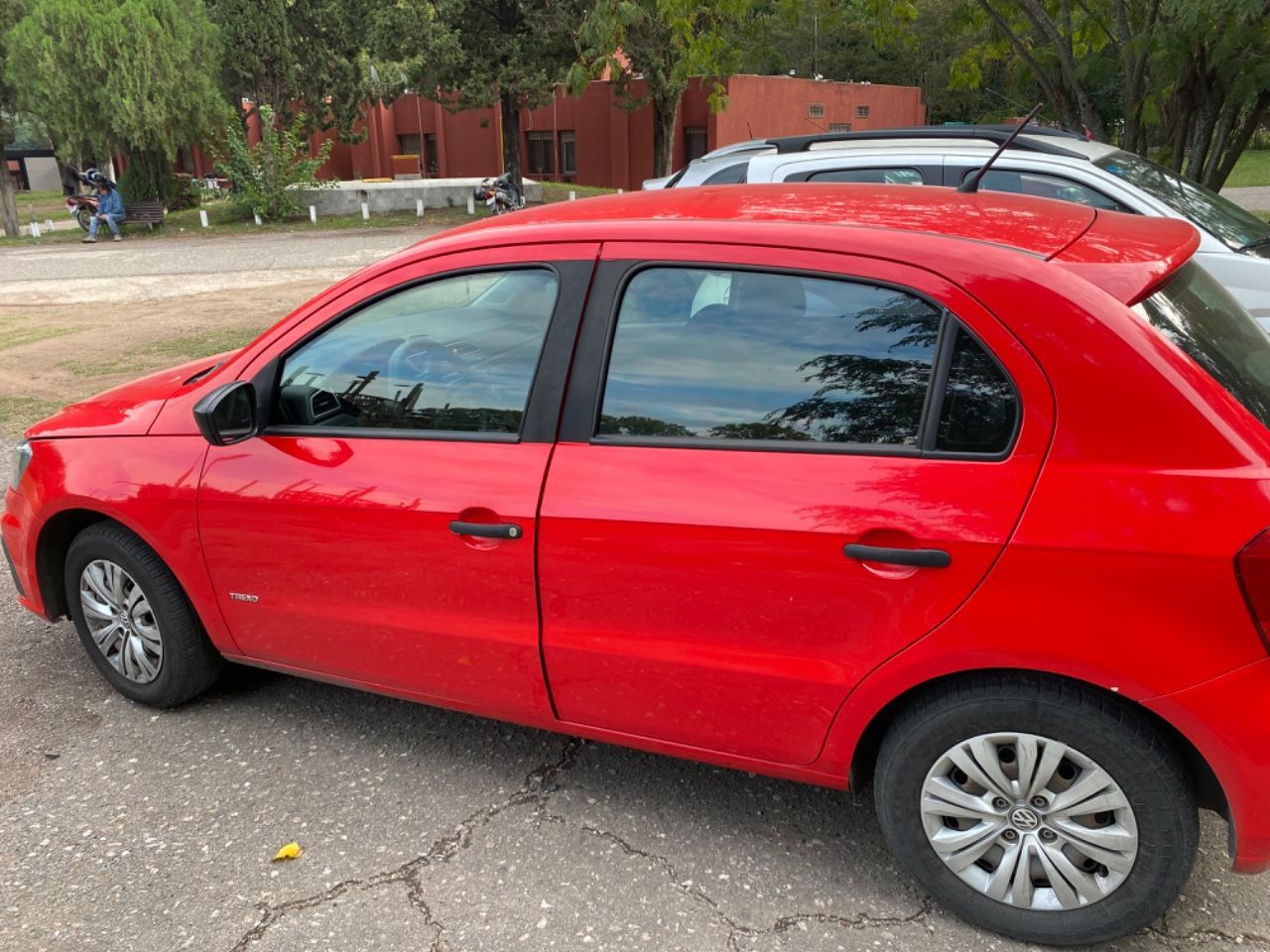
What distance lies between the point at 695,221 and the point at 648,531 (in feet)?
2.74

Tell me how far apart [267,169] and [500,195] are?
21.6 ft

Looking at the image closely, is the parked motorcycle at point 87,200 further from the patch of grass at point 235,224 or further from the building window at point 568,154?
the building window at point 568,154

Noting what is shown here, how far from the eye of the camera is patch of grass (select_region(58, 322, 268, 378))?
9570 mm

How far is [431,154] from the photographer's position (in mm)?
43094

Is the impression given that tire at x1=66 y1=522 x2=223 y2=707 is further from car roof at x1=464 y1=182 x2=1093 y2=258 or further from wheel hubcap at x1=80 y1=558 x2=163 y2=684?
car roof at x1=464 y1=182 x2=1093 y2=258

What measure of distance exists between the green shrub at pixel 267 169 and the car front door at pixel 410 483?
81.1ft

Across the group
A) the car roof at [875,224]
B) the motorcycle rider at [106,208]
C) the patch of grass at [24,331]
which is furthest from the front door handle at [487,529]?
the motorcycle rider at [106,208]

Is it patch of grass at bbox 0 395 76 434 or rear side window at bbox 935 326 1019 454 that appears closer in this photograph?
rear side window at bbox 935 326 1019 454

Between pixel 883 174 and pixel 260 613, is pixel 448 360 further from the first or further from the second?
pixel 883 174

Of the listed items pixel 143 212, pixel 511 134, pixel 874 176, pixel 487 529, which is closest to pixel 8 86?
pixel 143 212

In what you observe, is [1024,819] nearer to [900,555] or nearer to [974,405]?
[900,555]

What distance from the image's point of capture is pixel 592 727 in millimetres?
2885

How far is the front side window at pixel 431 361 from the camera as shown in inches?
112

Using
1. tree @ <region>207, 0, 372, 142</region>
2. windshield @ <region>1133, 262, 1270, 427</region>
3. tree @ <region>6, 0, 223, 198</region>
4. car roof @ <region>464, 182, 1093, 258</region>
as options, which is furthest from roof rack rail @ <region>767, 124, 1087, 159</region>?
tree @ <region>207, 0, 372, 142</region>
